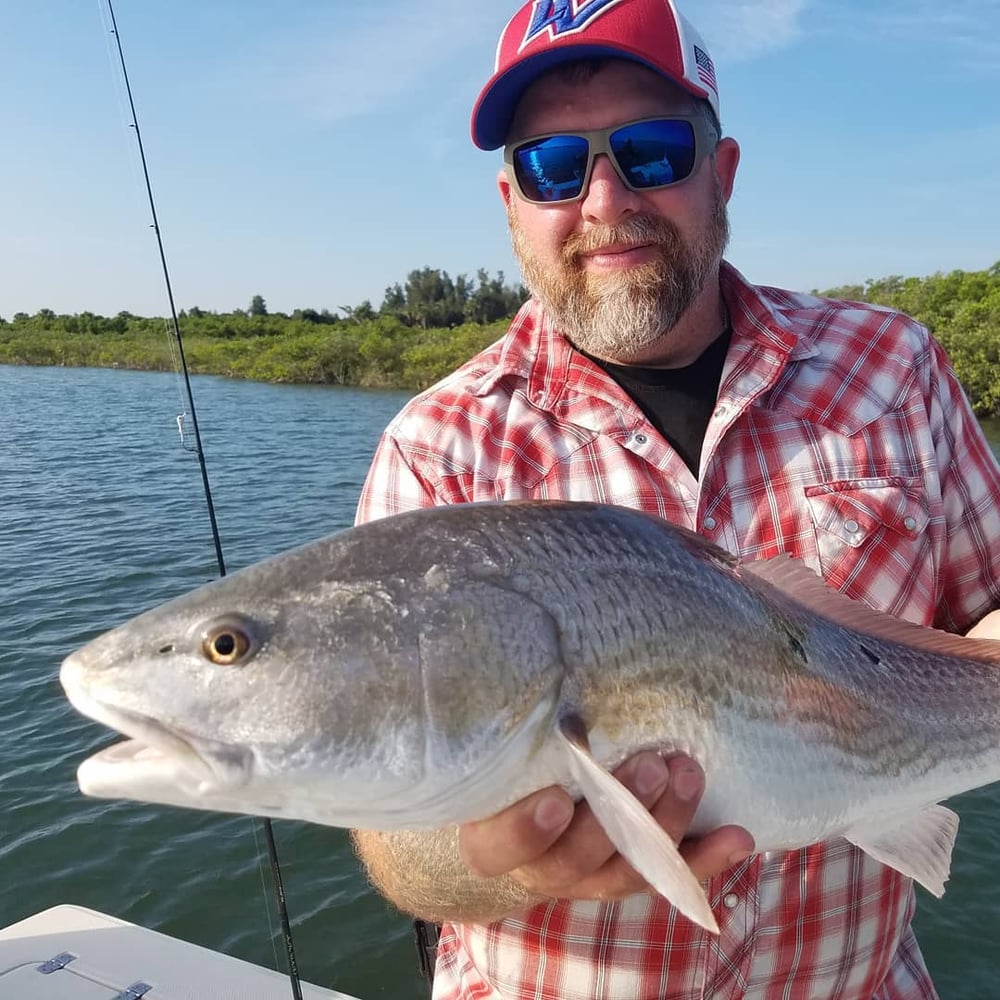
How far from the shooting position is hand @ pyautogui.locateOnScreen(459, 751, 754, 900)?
1.64 metres

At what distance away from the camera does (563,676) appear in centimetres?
165

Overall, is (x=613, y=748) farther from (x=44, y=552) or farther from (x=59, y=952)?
(x=44, y=552)

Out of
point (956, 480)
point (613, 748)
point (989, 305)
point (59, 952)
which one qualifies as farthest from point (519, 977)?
point (989, 305)

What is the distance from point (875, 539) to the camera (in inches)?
96.2

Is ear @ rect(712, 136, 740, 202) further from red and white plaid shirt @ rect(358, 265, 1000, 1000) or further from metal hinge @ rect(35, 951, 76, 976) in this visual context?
metal hinge @ rect(35, 951, 76, 976)

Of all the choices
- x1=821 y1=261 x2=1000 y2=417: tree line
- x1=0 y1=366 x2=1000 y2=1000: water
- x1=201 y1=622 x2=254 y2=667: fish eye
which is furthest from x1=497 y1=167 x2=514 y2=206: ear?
x1=821 y1=261 x2=1000 y2=417: tree line

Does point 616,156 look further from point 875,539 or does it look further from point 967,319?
point 967,319

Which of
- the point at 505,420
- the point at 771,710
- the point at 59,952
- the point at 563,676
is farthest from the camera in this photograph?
the point at 59,952

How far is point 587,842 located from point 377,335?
2145 inches

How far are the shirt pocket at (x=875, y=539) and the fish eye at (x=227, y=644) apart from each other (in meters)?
1.62

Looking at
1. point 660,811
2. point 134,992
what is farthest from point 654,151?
point 134,992

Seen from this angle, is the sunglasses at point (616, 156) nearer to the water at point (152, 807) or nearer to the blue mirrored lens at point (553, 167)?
the blue mirrored lens at point (553, 167)

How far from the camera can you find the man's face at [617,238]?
258 centimetres

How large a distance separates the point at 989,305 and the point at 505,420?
104 ft
